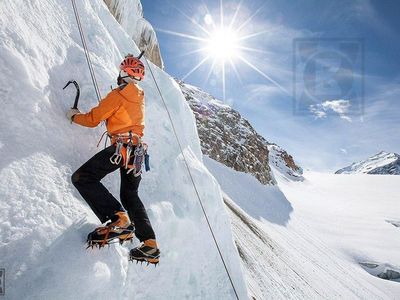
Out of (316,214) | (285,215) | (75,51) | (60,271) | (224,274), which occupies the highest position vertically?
(316,214)

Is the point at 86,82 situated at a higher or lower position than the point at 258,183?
lower

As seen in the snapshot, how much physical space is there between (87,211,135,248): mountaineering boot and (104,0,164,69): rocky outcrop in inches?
633

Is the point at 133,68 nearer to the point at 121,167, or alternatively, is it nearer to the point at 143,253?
the point at 121,167

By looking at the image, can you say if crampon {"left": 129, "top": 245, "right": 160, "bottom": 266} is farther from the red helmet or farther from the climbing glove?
the red helmet

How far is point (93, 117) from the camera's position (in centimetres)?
494

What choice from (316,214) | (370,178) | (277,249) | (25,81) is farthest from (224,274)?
(370,178)

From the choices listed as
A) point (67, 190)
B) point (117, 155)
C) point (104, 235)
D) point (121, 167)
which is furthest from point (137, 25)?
point (104, 235)

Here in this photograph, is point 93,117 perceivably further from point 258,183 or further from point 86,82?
point 258,183

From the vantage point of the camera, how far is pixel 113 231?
14.2 feet

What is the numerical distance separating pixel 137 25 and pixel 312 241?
28.3 metres

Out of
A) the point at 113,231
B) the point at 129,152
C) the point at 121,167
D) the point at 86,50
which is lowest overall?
the point at 113,231

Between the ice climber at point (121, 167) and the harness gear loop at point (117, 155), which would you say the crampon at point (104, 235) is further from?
the harness gear loop at point (117, 155)

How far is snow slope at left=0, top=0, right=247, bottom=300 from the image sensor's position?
3.91m

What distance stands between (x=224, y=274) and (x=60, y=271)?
401 centimetres
